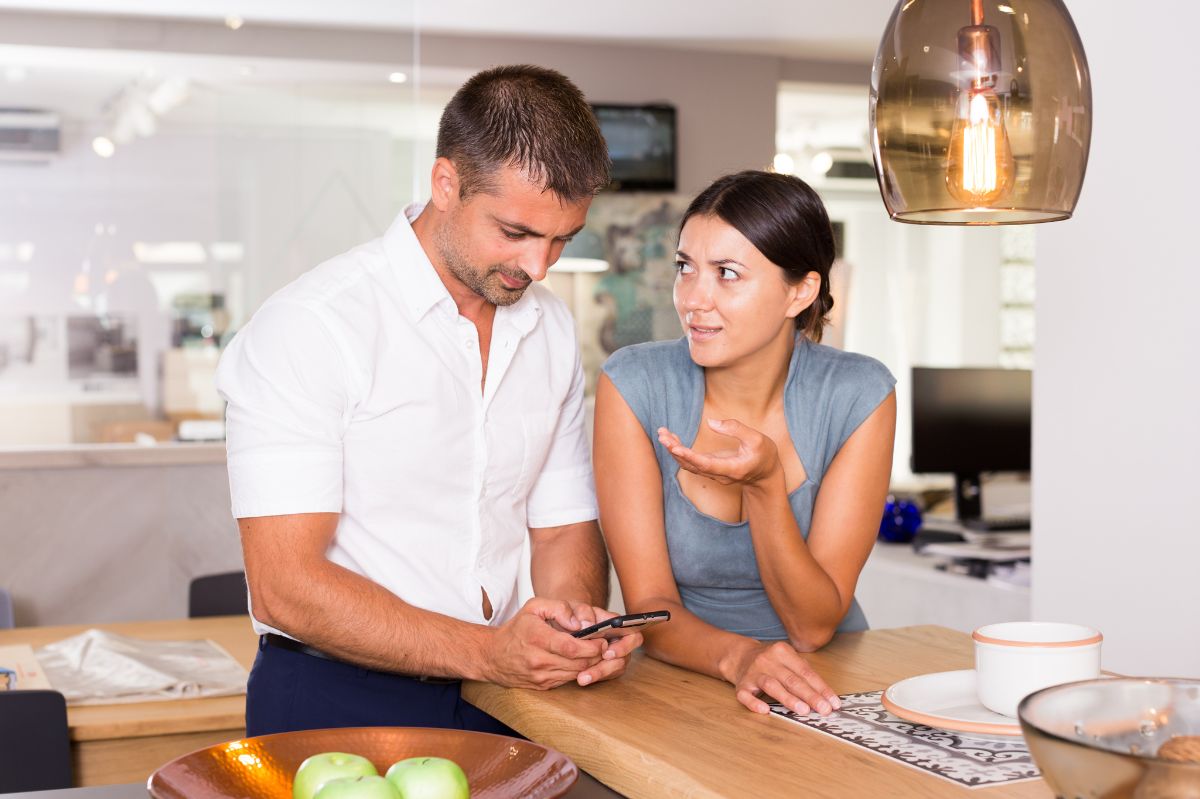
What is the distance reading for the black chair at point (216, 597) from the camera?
3436mm

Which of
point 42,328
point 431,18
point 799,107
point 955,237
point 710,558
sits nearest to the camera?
point 710,558

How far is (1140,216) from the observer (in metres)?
2.29

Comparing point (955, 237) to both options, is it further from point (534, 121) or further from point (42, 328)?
point (534, 121)

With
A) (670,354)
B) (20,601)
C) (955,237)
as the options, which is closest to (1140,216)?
(670,354)

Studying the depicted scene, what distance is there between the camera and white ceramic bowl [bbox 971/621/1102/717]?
48.1 inches

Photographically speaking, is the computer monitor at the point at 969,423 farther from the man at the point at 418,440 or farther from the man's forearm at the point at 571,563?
the man at the point at 418,440

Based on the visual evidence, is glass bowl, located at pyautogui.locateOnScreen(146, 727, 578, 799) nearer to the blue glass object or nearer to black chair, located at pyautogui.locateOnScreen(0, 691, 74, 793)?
black chair, located at pyautogui.locateOnScreen(0, 691, 74, 793)

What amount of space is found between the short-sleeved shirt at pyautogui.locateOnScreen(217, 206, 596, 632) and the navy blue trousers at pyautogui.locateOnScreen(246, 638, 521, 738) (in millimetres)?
85

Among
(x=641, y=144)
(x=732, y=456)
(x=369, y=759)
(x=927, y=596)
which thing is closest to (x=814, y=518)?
(x=732, y=456)

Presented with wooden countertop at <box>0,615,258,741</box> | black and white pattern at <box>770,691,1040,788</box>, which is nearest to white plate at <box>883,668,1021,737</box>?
black and white pattern at <box>770,691,1040,788</box>

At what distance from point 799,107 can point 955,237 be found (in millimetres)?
1884

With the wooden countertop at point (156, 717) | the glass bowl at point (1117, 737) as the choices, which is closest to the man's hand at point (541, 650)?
the glass bowl at point (1117, 737)

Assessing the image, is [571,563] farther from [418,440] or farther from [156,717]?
[156,717]

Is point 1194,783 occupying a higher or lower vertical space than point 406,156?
lower
